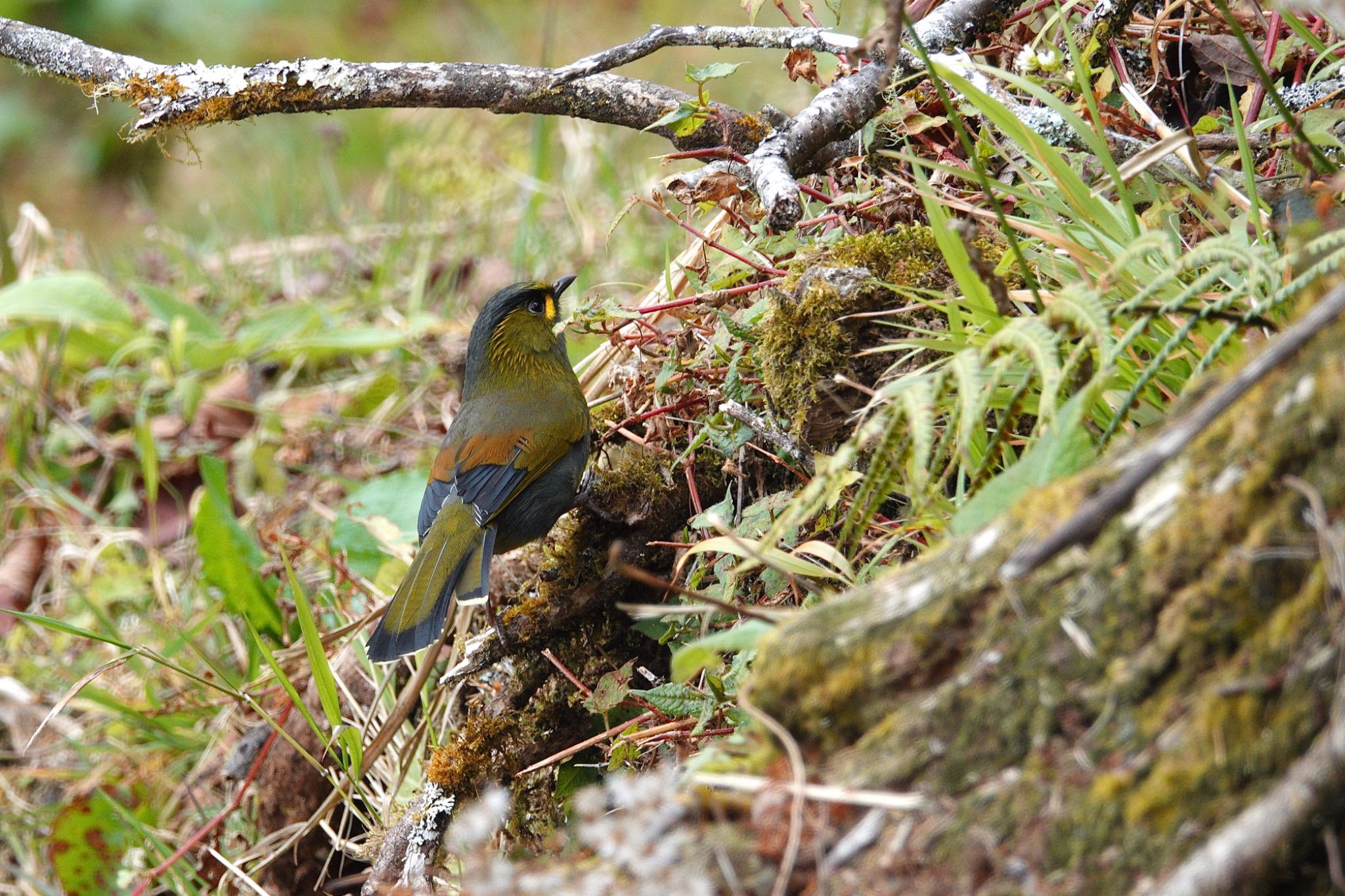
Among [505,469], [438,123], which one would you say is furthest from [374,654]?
[438,123]

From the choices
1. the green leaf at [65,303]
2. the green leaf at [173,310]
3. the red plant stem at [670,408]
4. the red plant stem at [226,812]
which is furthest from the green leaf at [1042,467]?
the green leaf at [65,303]

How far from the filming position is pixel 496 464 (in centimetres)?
367

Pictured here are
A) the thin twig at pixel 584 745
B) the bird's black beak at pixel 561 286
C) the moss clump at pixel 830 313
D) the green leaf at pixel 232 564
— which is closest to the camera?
the moss clump at pixel 830 313

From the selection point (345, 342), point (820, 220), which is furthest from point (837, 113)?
point (345, 342)

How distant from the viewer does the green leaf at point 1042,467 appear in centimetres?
156

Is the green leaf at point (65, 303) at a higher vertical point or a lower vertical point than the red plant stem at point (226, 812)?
higher

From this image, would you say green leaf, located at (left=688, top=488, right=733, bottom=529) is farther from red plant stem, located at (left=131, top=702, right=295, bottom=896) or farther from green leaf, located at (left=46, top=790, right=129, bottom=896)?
green leaf, located at (left=46, top=790, right=129, bottom=896)

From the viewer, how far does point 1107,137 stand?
8.14 feet

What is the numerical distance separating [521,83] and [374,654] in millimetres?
1503

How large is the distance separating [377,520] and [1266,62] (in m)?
2.91

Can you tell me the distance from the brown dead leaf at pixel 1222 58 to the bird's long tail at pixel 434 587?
2.22 meters

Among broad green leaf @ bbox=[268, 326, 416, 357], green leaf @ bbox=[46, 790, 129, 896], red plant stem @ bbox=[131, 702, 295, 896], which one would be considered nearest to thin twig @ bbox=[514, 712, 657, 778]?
red plant stem @ bbox=[131, 702, 295, 896]

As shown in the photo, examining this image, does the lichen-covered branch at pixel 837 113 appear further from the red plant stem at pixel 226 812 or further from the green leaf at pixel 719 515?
the red plant stem at pixel 226 812

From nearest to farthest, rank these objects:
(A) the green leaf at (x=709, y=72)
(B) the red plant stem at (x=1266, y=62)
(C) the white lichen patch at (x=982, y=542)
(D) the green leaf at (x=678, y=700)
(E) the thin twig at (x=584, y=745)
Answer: (C) the white lichen patch at (x=982, y=542) < (D) the green leaf at (x=678, y=700) < (E) the thin twig at (x=584, y=745) < (B) the red plant stem at (x=1266, y=62) < (A) the green leaf at (x=709, y=72)
